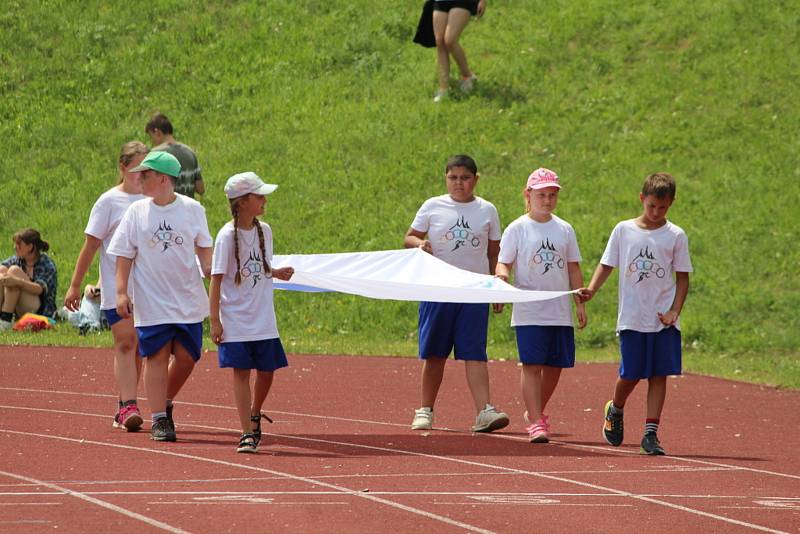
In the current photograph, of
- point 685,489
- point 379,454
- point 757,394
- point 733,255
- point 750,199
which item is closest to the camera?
point 685,489

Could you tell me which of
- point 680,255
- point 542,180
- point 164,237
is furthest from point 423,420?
point 164,237

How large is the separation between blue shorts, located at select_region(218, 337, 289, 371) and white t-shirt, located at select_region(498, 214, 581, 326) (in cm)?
194

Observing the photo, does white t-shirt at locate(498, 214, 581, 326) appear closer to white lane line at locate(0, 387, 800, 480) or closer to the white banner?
the white banner

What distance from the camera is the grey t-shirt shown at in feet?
52.9

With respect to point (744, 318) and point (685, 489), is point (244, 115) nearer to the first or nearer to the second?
point (744, 318)

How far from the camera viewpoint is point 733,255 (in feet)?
68.7

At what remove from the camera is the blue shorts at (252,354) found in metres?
10.0

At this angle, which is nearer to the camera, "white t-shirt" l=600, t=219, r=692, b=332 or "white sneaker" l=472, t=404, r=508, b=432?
"white t-shirt" l=600, t=219, r=692, b=332

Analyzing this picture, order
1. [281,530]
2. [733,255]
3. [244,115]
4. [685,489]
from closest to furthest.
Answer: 1. [281,530]
2. [685,489]
3. [733,255]
4. [244,115]

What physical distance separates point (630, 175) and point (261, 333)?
14.2 m

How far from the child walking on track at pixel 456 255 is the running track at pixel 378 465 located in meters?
0.42

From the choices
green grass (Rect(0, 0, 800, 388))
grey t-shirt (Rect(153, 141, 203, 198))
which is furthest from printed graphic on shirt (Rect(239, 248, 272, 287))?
green grass (Rect(0, 0, 800, 388))

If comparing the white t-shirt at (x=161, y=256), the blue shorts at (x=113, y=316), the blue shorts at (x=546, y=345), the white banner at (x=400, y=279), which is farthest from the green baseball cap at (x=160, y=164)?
the blue shorts at (x=546, y=345)

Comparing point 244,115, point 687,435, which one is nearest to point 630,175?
point 244,115
